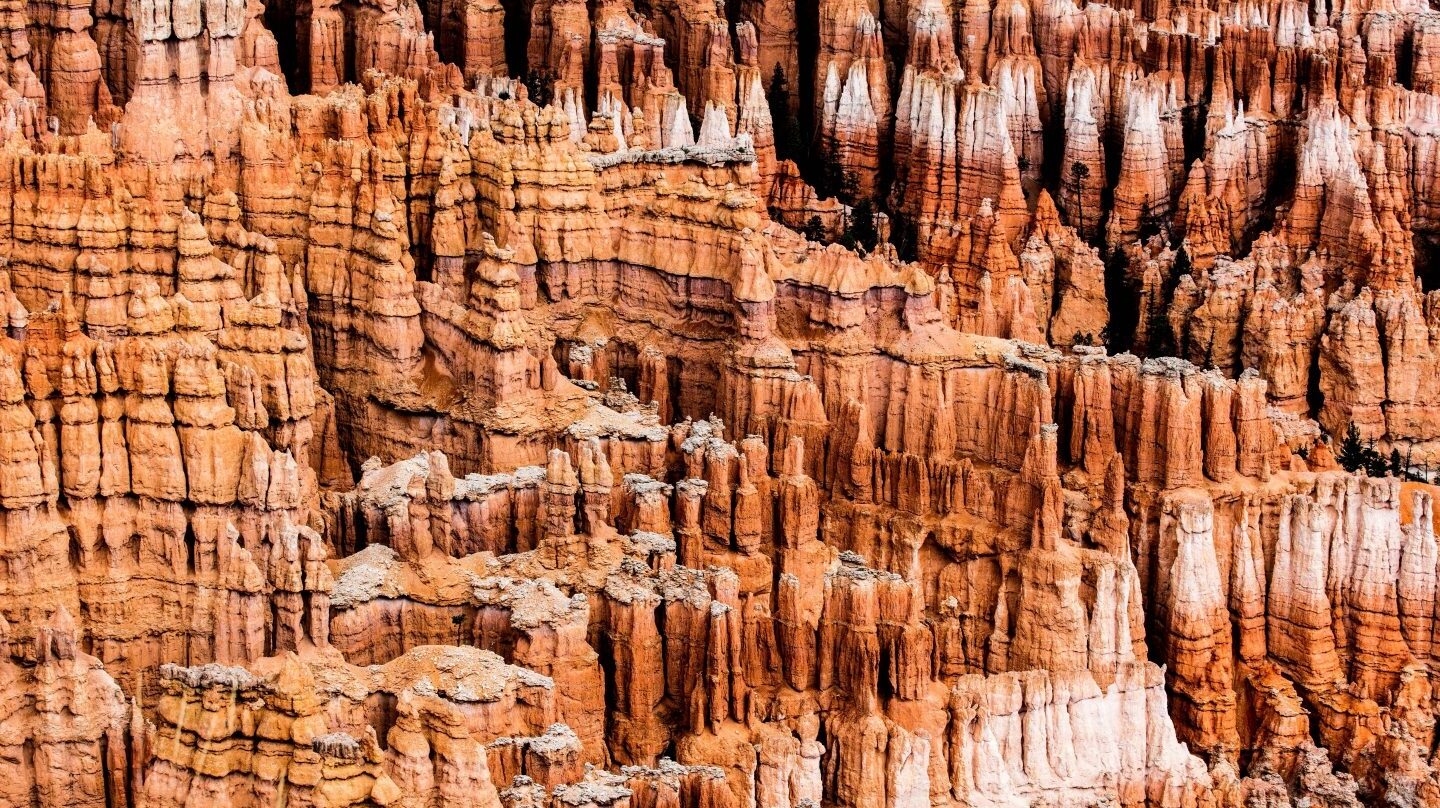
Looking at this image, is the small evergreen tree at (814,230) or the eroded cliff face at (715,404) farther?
the small evergreen tree at (814,230)

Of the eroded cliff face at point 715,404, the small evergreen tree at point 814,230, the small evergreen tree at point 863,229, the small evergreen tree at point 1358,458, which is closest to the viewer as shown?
the eroded cliff face at point 715,404

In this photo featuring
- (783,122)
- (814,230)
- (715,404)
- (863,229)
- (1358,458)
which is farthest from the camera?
(783,122)

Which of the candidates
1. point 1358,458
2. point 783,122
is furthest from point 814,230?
point 1358,458

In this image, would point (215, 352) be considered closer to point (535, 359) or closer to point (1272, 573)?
point (535, 359)

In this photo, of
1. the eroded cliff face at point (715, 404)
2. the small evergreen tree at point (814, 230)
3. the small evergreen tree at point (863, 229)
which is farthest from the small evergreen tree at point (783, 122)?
the small evergreen tree at point (814, 230)

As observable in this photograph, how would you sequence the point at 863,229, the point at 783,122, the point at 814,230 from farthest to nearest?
the point at 783,122 → the point at 863,229 → the point at 814,230

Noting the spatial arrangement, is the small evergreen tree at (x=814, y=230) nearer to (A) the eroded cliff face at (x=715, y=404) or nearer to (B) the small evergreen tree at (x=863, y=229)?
(A) the eroded cliff face at (x=715, y=404)

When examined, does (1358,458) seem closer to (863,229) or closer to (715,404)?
(863,229)

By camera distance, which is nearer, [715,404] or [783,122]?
[715,404]

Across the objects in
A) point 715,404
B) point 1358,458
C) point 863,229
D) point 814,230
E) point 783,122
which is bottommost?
point 1358,458

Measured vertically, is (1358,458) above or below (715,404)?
below
